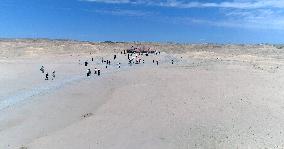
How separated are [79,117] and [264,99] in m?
14.5

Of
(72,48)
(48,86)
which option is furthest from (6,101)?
(72,48)

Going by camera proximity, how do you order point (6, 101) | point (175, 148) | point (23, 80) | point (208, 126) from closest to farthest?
point (175, 148) < point (208, 126) < point (6, 101) < point (23, 80)

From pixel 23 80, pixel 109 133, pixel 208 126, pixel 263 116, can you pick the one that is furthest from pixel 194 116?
pixel 23 80

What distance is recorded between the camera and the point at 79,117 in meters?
29.8

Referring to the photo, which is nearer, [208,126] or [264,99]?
[208,126]

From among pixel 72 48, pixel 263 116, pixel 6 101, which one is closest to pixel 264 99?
pixel 263 116

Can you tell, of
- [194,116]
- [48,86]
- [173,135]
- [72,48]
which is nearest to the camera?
[173,135]

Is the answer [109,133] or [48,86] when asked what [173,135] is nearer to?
[109,133]

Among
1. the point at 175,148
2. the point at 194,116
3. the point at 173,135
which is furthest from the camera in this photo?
the point at 194,116

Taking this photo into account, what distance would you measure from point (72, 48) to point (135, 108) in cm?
10644

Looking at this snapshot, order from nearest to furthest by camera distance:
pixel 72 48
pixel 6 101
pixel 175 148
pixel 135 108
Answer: pixel 175 148
pixel 135 108
pixel 6 101
pixel 72 48

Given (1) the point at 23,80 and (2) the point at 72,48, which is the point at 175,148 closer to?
(1) the point at 23,80

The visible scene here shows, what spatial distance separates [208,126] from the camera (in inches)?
1030

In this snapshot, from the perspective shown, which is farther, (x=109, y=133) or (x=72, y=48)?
(x=72, y=48)
